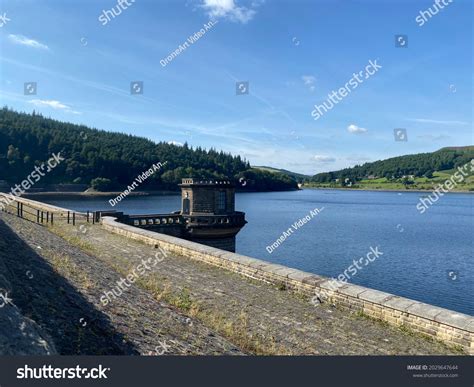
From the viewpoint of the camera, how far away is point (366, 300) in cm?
922

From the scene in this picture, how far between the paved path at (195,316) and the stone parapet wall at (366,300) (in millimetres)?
237

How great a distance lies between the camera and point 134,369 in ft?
17.5

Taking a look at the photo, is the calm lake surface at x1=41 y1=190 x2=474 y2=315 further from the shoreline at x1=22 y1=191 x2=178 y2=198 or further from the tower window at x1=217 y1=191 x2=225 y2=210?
the shoreline at x1=22 y1=191 x2=178 y2=198

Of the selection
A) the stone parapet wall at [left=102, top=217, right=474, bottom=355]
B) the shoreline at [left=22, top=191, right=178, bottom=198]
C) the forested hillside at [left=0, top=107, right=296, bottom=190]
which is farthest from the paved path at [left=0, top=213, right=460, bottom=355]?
the forested hillside at [left=0, top=107, right=296, bottom=190]

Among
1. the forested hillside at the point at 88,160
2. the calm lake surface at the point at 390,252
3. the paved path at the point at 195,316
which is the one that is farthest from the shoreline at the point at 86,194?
the paved path at the point at 195,316

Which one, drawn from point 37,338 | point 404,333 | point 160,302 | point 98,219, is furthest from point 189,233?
point 37,338

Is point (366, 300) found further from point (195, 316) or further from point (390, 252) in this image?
point (390, 252)

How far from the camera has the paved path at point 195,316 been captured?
21.9ft

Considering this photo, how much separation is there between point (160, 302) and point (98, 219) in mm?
17920

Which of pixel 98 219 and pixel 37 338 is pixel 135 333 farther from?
pixel 98 219

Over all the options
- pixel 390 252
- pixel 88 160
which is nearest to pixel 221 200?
pixel 390 252

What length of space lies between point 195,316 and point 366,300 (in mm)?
4168

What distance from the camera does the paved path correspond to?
666 centimetres

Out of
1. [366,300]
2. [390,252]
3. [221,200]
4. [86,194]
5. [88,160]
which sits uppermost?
[88,160]
